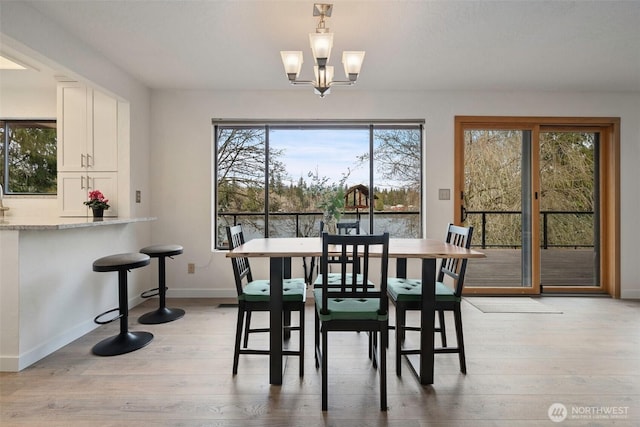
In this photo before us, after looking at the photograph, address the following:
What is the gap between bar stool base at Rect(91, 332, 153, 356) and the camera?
237 centimetres

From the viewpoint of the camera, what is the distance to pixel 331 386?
1.93m

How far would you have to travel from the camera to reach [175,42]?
2686 millimetres

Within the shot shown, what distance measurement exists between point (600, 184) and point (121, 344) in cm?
549

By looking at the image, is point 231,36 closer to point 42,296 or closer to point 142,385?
point 42,296

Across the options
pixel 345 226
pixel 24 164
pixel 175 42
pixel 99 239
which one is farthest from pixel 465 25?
pixel 24 164

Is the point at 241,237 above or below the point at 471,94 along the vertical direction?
below

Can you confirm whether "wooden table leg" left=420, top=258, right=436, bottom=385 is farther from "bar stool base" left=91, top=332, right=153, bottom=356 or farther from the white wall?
"bar stool base" left=91, top=332, right=153, bottom=356

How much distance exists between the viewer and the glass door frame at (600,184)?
151 inches

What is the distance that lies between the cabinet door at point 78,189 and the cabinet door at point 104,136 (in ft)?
0.34

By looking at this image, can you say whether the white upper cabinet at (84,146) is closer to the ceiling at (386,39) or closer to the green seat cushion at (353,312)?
the ceiling at (386,39)

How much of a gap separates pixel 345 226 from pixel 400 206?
1456mm

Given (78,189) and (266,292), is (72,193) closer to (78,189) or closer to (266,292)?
(78,189)

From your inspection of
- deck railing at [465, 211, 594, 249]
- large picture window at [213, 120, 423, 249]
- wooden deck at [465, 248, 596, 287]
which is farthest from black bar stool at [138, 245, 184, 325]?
deck railing at [465, 211, 594, 249]

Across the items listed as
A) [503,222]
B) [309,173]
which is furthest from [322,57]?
[503,222]
